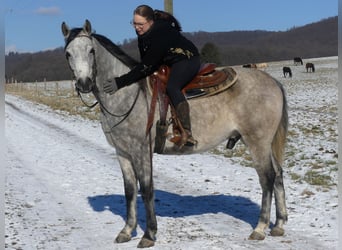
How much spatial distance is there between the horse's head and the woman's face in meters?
0.58

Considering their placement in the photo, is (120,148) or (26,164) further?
(26,164)

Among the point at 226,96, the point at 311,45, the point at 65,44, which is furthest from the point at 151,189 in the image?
the point at 311,45

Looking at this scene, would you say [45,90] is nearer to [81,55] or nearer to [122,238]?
[122,238]

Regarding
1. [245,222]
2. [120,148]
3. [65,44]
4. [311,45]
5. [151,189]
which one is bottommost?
[245,222]

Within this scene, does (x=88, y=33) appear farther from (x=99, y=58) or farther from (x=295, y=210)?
(x=295, y=210)

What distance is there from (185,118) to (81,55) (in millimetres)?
1461

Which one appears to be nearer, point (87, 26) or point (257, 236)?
point (87, 26)

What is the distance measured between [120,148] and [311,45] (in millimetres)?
207508

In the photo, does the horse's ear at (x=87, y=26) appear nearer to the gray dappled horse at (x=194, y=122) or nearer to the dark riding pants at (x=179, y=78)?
the gray dappled horse at (x=194, y=122)

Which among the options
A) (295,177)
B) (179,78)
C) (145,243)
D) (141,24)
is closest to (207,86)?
(179,78)

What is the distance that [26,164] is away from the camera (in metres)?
10.8

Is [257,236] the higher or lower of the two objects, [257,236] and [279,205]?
the lower

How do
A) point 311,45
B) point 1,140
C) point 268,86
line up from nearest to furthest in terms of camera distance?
point 1,140, point 268,86, point 311,45

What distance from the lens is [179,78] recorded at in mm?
5445
